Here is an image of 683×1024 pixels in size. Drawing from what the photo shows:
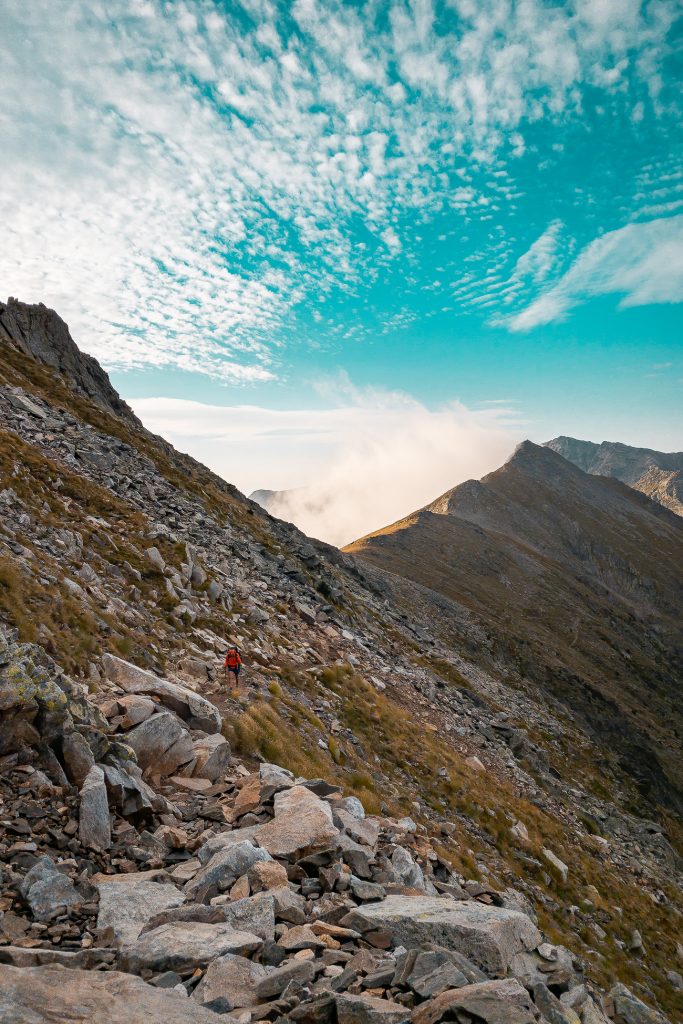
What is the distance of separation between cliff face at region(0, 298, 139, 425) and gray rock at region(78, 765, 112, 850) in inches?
1656

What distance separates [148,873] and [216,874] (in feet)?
3.86

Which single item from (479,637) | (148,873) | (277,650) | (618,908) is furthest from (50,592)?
(479,637)

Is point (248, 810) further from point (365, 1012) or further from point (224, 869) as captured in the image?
point (365, 1012)

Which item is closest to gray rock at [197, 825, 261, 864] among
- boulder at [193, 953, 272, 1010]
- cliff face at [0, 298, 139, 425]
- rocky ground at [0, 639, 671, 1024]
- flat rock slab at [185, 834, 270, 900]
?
rocky ground at [0, 639, 671, 1024]

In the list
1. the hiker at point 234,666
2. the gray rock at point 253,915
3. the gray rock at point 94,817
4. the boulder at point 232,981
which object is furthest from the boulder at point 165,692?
the boulder at point 232,981

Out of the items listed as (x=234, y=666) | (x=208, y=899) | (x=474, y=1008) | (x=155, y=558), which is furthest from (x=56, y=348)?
(x=474, y=1008)

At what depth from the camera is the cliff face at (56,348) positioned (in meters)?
45.5

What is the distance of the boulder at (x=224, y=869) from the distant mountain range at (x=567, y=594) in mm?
56208

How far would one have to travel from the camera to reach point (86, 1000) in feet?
17.2

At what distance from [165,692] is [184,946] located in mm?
7725

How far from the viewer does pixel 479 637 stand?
68.6 meters

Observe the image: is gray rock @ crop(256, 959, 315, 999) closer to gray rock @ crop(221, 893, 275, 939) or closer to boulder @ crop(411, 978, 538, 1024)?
gray rock @ crop(221, 893, 275, 939)

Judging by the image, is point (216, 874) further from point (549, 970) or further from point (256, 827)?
point (549, 970)

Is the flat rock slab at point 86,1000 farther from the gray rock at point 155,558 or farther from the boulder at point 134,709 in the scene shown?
the gray rock at point 155,558
